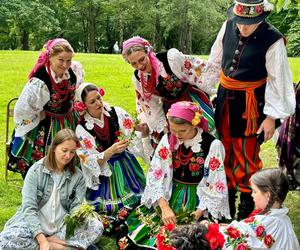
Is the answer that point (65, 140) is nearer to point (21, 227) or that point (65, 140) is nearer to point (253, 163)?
point (21, 227)

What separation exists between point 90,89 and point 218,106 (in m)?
1.08

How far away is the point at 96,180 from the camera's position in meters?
4.25

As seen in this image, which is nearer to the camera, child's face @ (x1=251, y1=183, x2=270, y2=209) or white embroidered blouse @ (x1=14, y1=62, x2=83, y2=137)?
child's face @ (x1=251, y1=183, x2=270, y2=209)

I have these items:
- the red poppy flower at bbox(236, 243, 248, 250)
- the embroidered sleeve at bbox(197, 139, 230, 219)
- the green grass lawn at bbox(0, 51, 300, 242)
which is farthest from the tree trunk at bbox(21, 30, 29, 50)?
the red poppy flower at bbox(236, 243, 248, 250)

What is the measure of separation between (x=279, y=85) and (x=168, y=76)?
3.24 feet

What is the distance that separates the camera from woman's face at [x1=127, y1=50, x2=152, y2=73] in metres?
3.96

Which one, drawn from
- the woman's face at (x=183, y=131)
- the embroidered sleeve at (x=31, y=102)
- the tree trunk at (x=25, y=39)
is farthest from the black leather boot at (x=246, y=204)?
the tree trunk at (x=25, y=39)

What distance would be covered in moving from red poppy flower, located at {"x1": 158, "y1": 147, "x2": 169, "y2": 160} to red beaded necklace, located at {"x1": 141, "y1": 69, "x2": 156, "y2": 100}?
26.2 inches

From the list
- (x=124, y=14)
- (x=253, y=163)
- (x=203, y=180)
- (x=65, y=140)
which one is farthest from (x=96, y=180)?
(x=124, y=14)

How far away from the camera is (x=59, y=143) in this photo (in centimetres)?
374

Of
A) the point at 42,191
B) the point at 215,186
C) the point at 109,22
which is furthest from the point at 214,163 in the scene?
the point at 109,22

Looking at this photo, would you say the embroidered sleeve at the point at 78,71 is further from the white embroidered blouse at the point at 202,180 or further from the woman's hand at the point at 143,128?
the white embroidered blouse at the point at 202,180

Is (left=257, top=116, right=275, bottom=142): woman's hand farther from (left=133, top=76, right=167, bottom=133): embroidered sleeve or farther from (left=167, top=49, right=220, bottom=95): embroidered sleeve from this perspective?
(left=133, top=76, right=167, bottom=133): embroidered sleeve

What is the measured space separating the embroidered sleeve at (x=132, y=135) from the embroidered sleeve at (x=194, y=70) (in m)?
0.64
